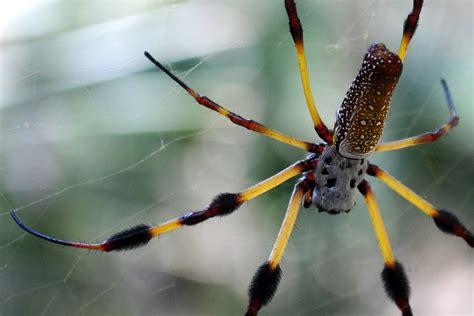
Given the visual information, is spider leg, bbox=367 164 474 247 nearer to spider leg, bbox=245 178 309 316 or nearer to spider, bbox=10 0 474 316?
spider, bbox=10 0 474 316

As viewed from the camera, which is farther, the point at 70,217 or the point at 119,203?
the point at 119,203

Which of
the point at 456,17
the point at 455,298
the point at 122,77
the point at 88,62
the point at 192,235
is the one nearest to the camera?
the point at 88,62

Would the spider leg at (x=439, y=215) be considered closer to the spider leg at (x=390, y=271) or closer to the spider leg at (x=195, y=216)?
the spider leg at (x=390, y=271)

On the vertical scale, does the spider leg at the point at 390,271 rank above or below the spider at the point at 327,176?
below

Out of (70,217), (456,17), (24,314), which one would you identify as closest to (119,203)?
(70,217)

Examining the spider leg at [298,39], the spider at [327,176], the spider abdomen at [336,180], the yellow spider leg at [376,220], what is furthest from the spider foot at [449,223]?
the spider leg at [298,39]

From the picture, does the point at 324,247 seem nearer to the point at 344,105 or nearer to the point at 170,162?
the point at 170,162
